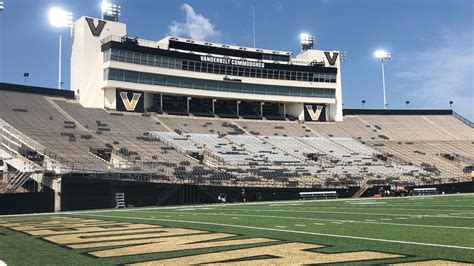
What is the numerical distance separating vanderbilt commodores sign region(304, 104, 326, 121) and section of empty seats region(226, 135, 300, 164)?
13056 mm

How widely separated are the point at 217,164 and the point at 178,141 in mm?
6200

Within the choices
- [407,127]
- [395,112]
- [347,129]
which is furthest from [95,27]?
[395,112]

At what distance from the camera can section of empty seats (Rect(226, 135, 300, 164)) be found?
43.9 m

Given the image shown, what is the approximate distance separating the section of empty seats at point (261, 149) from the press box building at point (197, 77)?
7838 mm

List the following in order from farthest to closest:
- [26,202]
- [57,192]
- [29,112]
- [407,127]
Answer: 1. [407,127]
2. [29,112]
3. [57,192]
4. [26,202]

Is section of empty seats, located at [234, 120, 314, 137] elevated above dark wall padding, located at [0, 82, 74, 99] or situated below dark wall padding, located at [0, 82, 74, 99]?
below

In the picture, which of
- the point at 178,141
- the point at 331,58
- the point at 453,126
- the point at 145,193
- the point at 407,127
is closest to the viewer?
the point at 145,193

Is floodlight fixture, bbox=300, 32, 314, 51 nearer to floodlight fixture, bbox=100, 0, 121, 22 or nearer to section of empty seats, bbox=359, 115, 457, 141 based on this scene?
section of empty seats, bbox=359, 115, 457, 141

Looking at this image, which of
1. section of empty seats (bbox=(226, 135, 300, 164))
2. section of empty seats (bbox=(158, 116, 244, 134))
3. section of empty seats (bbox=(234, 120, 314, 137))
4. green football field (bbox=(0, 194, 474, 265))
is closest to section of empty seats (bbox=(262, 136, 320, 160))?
section of empty seats (bbox=(226, 135, 300, 164))

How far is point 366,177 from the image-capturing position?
4069cm

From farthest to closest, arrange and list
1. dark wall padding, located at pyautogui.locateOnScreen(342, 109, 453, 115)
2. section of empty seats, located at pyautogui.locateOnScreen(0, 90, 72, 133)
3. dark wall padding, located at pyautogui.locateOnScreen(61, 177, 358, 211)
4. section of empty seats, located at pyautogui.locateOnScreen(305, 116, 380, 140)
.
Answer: dark wall padding, located at pyautogui.locateOnScreen(342, 109, 453, 115), section of empty seats, located at pyautogui.locateOnScreen(305, 116, 380, 140), section of empty seats, located at pyautogui.locateOnScreen(0, 90, 72, 133), dark wall padding, located at pyautogui.locateOnScreen(61, 177, 358, 211)

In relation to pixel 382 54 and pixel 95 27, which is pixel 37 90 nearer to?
pixel 95 27

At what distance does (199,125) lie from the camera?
5175cm

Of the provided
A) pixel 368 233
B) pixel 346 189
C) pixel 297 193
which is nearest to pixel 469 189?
pixel 346 189
